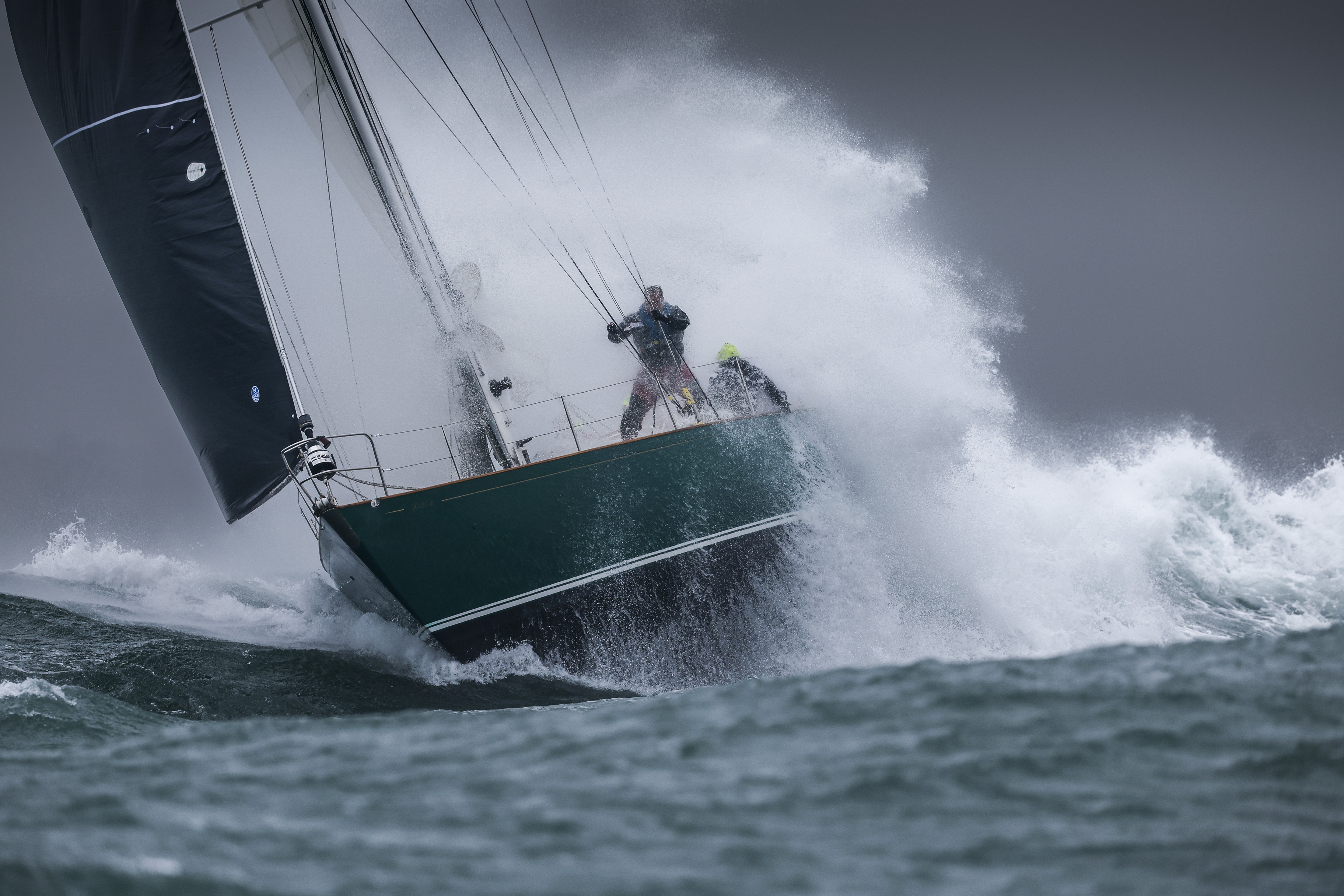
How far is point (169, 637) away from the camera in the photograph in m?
5.70

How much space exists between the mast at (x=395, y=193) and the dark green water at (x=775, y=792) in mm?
3790

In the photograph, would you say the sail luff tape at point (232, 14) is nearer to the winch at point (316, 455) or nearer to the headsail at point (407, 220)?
the headsail at point (407, 220)

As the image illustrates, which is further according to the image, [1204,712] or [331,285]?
[331,285]

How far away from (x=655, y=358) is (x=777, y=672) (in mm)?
2660

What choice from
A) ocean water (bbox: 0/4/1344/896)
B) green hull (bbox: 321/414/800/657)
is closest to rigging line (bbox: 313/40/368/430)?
ocean water (bbox: 0/4/1344/896)

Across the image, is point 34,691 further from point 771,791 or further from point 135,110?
point 135,110

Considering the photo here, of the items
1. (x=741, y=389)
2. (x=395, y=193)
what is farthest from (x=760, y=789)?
(x=395, y=193)

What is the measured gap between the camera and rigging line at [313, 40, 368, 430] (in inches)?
269

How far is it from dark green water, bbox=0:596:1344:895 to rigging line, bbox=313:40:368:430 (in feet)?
16.2

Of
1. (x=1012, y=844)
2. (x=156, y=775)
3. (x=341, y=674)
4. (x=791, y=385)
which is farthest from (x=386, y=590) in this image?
(x=1012, y=844)

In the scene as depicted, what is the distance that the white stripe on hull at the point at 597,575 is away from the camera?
5.08 metres

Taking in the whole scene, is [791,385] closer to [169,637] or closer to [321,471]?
[321,471]

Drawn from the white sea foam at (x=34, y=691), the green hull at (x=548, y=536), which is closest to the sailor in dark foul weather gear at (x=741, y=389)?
the green hull at (x=548, y=536)

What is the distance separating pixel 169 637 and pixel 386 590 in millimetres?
1829
